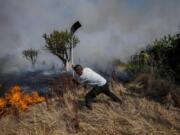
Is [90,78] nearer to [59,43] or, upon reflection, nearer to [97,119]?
[97,119]

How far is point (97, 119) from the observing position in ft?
31.0

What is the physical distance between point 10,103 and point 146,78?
5.60 m

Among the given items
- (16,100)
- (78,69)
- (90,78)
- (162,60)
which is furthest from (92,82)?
(162,60)

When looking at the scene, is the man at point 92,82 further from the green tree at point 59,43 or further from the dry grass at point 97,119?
the green tree at point 59,43

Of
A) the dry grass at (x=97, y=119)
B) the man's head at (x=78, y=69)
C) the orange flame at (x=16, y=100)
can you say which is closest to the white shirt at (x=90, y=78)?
the man's head at (x=78, y=69)

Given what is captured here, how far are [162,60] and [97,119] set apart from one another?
7973 mm

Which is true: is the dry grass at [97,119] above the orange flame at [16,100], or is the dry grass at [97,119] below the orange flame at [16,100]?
below

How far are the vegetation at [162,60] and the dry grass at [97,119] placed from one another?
3.81m

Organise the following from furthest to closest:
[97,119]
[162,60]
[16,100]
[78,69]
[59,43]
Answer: [59,43] < [162,60] < [78,69] < [16,100] < [97,119]

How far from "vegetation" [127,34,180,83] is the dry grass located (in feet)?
12.5

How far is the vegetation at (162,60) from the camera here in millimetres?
14966

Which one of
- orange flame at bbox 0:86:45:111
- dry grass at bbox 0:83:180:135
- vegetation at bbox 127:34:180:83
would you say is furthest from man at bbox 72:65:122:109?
vegetation at bbox 127:34:180:83

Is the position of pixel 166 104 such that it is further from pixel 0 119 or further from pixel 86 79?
pixel 0 119

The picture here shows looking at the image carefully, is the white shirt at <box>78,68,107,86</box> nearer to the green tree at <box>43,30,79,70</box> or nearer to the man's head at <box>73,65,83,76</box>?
the man's head at <box>73,65,83,76</box>
